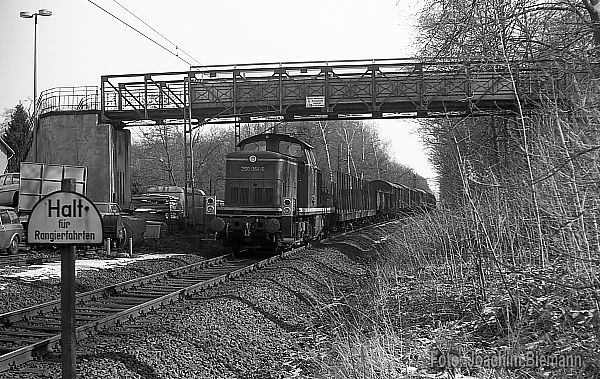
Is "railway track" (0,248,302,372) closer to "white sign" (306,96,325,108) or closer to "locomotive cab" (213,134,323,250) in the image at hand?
"locomotive cab" (213,134,323,250)

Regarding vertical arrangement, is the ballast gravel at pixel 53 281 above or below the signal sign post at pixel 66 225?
below

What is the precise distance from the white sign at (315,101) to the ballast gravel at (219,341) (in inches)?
523

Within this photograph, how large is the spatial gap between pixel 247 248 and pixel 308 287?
7392 mm

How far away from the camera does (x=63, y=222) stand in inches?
205

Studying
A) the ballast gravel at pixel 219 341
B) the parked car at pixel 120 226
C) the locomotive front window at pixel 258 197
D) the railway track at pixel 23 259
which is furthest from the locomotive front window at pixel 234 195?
the ballast gravel at pixel 219 341

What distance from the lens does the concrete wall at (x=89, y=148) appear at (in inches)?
1143

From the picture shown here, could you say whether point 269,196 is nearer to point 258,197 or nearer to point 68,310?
point 258,197

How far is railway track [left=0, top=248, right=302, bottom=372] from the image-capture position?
816 centimetres

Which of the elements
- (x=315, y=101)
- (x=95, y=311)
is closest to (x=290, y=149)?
(x=315, y=101)

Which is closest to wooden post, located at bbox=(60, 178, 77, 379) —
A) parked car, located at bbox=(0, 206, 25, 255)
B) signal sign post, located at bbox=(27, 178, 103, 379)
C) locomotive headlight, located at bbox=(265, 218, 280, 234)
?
signal sign post, located at bbox=(27, 178, 103, 379)

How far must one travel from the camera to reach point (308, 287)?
14508mm

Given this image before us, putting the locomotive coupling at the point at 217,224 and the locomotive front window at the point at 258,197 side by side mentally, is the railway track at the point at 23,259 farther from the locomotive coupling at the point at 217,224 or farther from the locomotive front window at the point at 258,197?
the locomotive front window at the point at 258,197

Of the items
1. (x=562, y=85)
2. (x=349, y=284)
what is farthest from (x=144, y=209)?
(x=562, y=85)

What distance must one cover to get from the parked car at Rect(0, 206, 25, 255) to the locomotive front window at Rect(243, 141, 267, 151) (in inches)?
327
